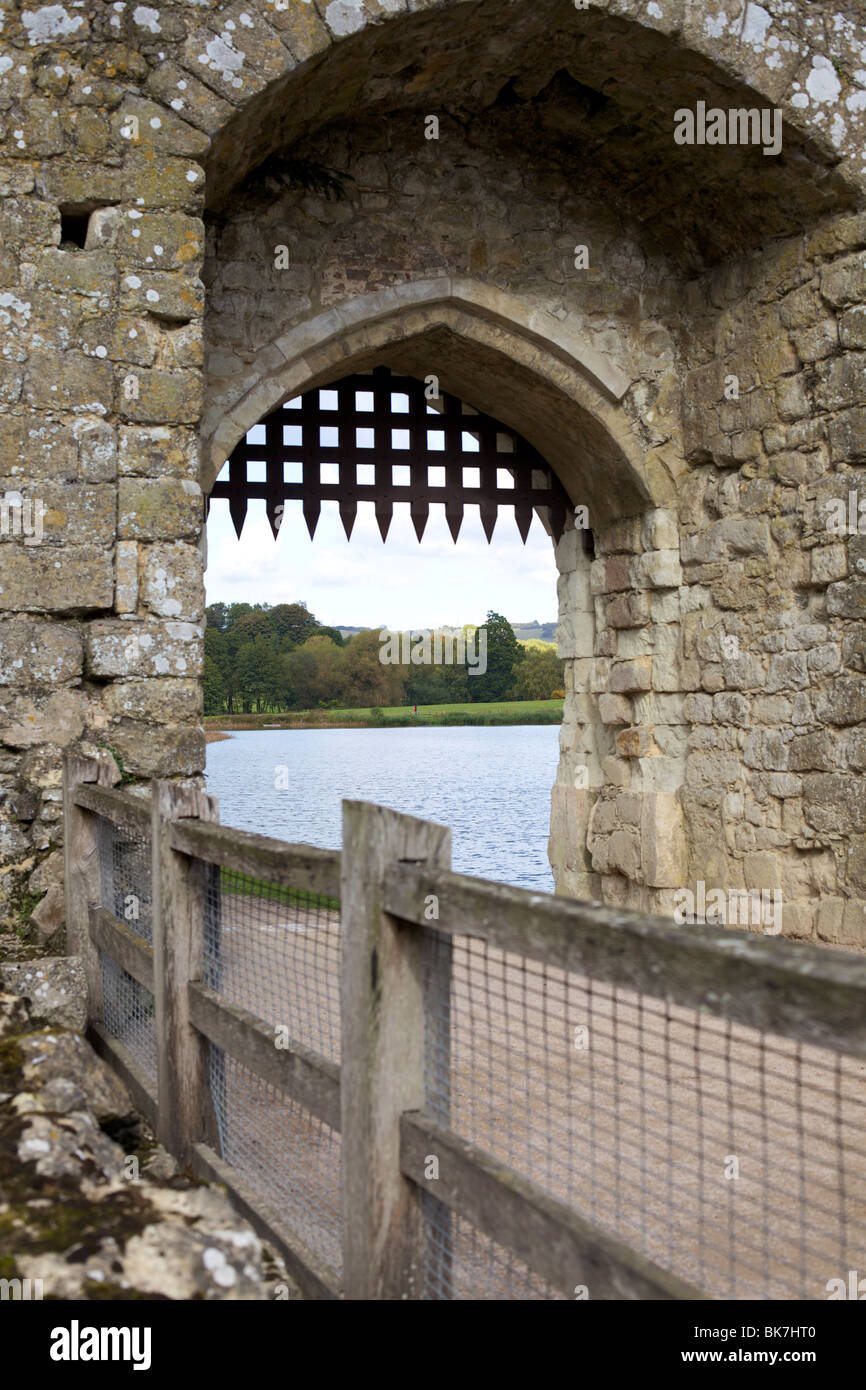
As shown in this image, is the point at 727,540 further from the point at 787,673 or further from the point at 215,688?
the point at 215,688

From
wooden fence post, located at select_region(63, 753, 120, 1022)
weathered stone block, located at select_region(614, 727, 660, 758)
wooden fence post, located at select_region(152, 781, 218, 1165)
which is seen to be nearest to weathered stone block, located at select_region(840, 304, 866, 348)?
weathered stone block, located at select_region(614, 727, 660, 758)

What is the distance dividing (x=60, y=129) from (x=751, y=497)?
3570 mm

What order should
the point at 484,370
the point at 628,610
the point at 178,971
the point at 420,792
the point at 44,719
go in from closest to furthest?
the point at 178,971 < the point at 44,719 < the point at 484,370 < the point at 628,610 < the point at 420,792

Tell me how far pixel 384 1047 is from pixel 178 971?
1023 mm

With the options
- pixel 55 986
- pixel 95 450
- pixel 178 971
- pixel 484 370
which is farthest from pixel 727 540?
pixel 178 971

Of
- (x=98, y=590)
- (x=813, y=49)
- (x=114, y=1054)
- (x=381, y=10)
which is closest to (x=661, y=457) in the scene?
(x=813, y=49)

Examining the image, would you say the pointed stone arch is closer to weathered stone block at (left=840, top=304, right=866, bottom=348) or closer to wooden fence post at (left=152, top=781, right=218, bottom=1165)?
weathered stone block at (left=840, top=304, right=866, bottom=348)

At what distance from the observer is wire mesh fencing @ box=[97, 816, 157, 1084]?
3357 millimetres

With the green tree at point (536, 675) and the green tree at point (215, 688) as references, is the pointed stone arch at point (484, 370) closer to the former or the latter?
the green tree at point (215, 688)

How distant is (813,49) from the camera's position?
514cm

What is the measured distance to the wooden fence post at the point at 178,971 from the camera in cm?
259

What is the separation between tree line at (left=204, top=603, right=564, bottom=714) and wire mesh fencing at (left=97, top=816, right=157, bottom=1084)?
2512 cm

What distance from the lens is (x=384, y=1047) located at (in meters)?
1.75

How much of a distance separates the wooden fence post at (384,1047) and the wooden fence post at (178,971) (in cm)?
89
